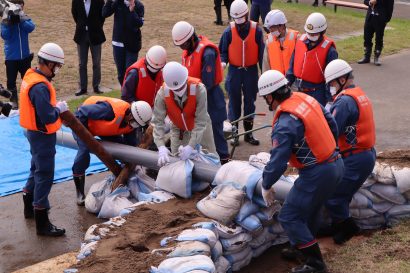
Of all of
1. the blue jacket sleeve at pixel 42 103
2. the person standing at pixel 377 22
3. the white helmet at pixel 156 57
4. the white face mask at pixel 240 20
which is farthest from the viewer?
the person standing at pixel 377 22

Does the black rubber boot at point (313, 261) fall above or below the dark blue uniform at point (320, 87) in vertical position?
below

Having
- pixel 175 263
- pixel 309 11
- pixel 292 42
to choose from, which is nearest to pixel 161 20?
pixel 309 11

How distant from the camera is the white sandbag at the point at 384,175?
249 inches

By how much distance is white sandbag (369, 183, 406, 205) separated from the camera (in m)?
6.32

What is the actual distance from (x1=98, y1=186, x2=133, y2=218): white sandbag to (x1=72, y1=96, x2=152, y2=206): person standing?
1.77ft

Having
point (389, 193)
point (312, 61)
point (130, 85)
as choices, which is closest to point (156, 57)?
point (130, 85)

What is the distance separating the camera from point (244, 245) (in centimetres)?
577

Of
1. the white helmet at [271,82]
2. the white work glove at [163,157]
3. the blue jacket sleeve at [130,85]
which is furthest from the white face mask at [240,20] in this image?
Result: the white helmet at [271,82]

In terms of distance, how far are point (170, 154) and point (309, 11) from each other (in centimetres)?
1326

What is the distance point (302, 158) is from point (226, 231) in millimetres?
905

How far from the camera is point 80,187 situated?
24.0 ft

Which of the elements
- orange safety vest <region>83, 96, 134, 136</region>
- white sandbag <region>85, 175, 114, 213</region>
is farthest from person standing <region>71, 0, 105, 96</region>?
white sandbag <region>85, 175, 114, 213</region>

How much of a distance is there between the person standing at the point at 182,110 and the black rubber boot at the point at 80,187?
1023 mm

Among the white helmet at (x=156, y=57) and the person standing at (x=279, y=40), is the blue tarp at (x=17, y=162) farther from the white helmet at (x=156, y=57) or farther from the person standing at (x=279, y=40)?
the person standing at (x=279, y=40)
